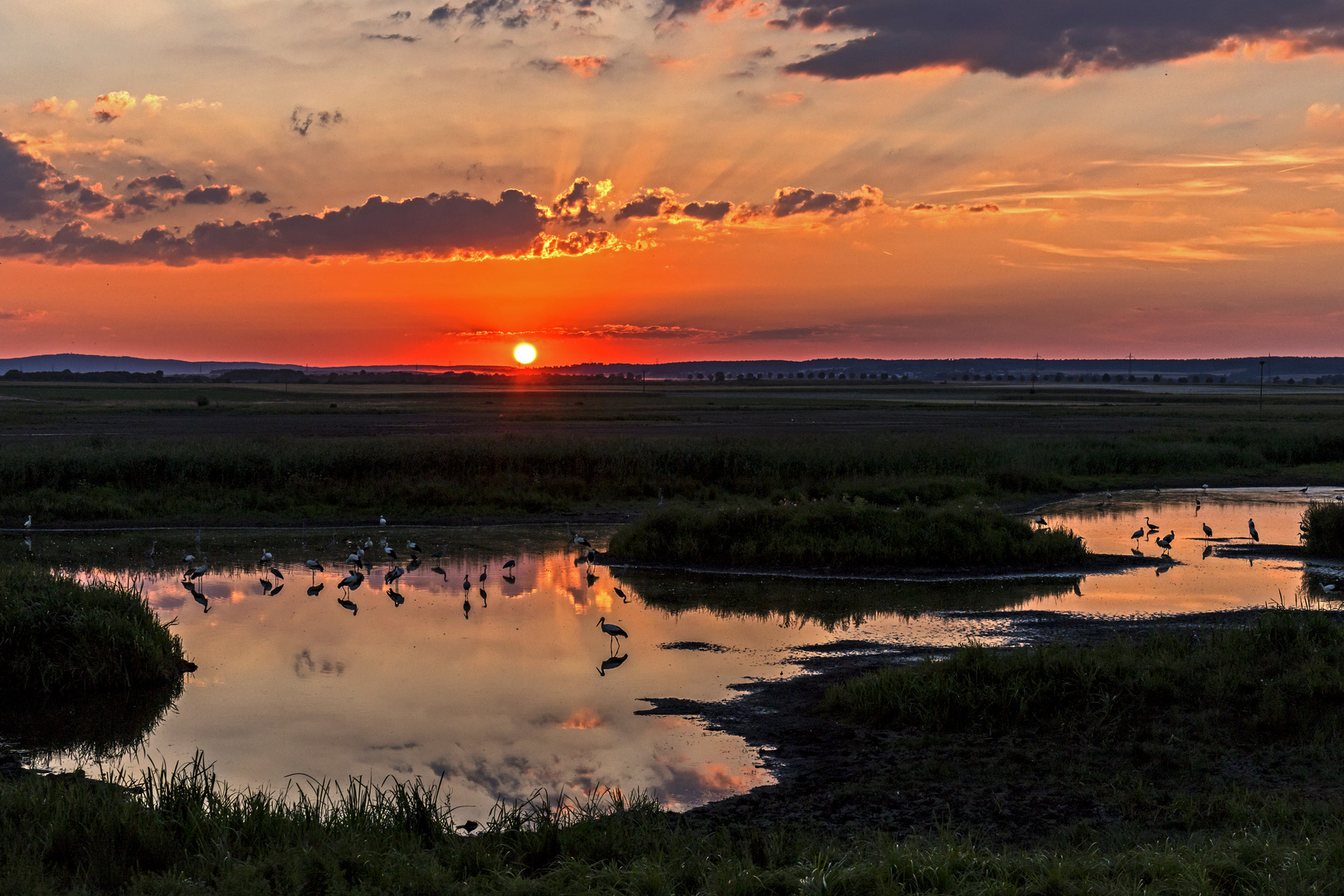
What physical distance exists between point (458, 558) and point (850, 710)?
15204 millimetres

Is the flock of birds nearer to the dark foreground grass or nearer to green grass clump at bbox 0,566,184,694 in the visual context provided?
green grass clump at bbox 0,566,184,694

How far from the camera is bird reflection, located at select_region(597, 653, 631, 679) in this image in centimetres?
1598

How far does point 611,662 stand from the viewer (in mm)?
16516

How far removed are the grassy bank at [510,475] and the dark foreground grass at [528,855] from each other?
20.1m

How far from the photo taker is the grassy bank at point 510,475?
3294 centimetres

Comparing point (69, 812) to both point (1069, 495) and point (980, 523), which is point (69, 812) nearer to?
point (980, 523)

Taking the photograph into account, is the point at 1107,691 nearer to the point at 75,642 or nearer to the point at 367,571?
the point at 75,642

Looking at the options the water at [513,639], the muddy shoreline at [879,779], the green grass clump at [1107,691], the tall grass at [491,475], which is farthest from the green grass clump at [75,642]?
the tall grass at [491,475]

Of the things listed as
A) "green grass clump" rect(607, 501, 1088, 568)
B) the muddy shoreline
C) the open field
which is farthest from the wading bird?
the open field

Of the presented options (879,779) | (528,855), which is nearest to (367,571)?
(879,779)

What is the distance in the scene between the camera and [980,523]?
25188mm

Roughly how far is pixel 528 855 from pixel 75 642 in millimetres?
9513

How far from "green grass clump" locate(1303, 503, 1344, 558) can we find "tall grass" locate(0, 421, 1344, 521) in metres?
10.2

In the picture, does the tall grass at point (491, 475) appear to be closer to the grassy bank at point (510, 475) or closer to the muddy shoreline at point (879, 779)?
the grassy bank at point (510, 475)
